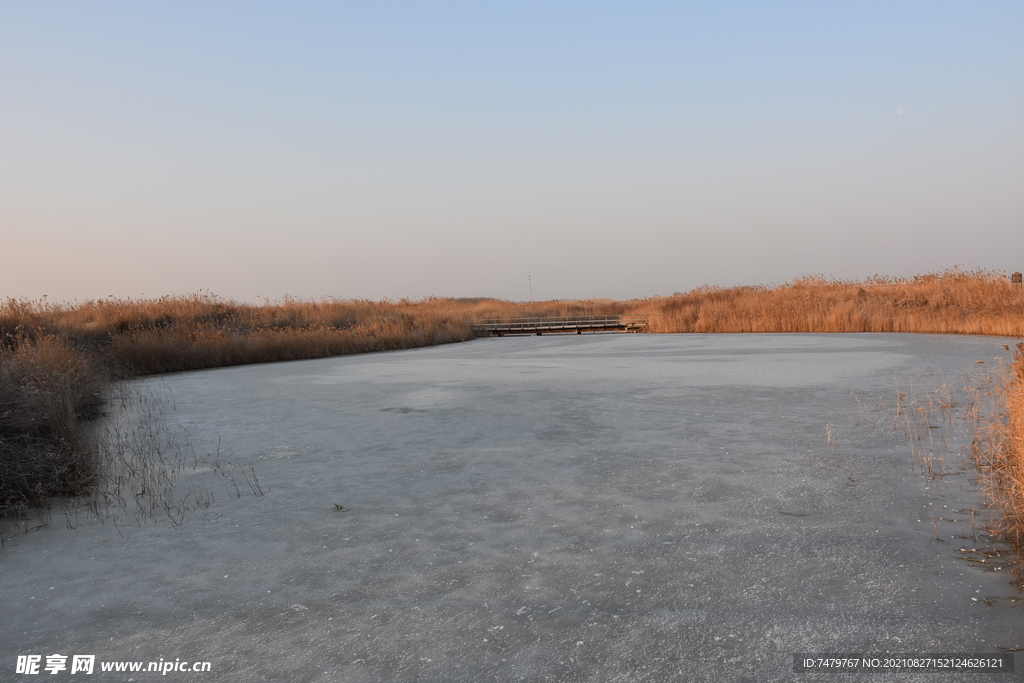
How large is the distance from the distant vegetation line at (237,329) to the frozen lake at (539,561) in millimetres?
1034

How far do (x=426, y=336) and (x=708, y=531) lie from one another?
14.9 m

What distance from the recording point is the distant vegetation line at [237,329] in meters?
4.54

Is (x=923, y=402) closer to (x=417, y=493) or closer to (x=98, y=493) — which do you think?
(x=417, y=493)

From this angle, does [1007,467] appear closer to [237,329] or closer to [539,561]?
[539,561]

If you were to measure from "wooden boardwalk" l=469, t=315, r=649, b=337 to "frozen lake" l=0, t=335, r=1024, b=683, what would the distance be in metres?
15.4

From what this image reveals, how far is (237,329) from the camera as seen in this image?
654 inches

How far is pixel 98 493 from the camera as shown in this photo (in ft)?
13.7

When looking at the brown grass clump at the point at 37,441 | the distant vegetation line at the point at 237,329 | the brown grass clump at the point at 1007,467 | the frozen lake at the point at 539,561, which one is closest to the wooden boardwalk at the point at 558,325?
the distant vegetation line at the point at 237,329

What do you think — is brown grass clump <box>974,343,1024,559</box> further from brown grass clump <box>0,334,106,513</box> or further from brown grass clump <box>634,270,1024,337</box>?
brown grass clump <box>634,270,1024,337</box>

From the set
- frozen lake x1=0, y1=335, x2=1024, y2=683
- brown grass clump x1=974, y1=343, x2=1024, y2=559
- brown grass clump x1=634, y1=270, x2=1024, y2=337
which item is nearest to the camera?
frozen lake x1=0, y1=335, x2=1024, y2=683

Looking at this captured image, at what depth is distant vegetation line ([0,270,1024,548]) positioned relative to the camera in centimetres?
454

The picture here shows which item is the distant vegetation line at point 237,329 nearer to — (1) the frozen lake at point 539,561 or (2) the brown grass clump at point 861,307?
(2) the brown grass clump at point 861,307

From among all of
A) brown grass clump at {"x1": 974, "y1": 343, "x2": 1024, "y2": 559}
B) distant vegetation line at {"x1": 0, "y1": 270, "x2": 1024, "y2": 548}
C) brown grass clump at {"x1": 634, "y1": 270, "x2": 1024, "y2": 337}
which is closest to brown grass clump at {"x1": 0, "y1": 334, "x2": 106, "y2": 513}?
distant vegetation line at {"x1": 0, "y1": 270, "x2": 1024, "y2": 548}

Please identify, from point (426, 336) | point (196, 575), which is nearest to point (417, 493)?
point (196, 575)
